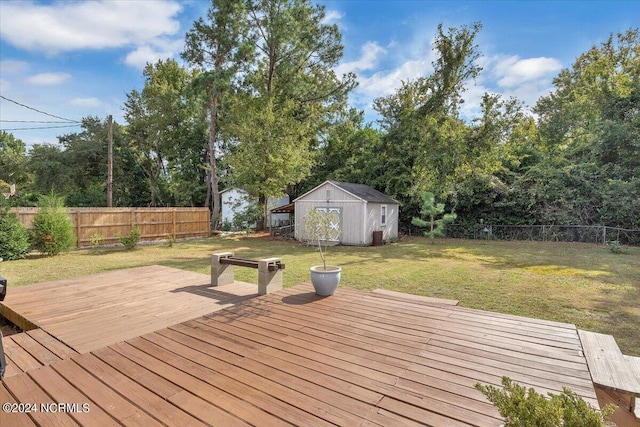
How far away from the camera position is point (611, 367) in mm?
2729

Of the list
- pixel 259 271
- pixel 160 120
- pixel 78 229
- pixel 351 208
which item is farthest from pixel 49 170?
pixel 259 271

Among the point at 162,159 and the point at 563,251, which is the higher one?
the point at 162,159

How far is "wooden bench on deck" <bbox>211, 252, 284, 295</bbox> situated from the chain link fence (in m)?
14.3

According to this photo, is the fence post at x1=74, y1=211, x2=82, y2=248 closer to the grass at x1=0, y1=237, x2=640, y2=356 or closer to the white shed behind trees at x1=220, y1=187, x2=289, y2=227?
the grass at x1=0, y1=237, x2=640, y2=356

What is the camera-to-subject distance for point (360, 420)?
2.02 metres

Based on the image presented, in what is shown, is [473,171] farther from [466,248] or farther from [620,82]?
[620,82]

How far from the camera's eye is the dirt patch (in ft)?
14.6

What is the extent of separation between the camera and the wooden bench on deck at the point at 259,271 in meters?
5.08

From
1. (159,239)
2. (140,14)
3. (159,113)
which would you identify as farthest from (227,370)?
(159,113)

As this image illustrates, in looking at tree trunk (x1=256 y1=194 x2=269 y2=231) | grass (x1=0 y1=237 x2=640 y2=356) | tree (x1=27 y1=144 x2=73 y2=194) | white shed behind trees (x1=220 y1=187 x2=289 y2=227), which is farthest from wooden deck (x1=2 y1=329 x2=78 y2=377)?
tree (x1=27 y1=144 x2=73 y2=194)

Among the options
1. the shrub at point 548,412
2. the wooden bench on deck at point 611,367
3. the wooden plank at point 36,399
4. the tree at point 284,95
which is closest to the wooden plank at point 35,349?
the wooden plank at point 36,399

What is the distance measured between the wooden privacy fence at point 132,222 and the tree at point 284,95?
126 inches

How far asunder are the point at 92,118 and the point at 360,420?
1179 inches

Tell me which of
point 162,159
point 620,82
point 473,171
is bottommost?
point 473,171
